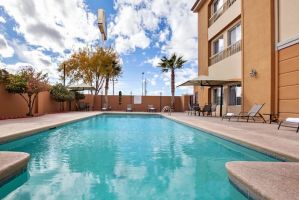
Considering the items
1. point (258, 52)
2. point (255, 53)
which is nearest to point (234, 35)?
point (255, 53)

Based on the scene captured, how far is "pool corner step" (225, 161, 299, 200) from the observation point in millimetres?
2824

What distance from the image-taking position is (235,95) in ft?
52.4

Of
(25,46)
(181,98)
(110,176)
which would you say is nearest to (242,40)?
(110,176)

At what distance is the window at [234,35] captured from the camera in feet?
51.1

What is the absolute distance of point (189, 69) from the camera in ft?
101

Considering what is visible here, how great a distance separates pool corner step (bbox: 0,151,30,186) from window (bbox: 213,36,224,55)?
15.7m

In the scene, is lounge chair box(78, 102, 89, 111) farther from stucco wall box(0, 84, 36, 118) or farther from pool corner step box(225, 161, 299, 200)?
pool corner step box(225, 161, 299, 200)

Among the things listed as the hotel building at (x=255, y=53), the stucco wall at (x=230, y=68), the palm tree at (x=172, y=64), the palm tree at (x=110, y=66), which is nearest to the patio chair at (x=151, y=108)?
the palm tree at (x=172, y=64)

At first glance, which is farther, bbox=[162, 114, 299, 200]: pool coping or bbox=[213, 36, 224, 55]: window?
bbox=[213, 36, 224, 55]: window

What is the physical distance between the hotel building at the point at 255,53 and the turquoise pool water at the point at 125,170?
191 inches

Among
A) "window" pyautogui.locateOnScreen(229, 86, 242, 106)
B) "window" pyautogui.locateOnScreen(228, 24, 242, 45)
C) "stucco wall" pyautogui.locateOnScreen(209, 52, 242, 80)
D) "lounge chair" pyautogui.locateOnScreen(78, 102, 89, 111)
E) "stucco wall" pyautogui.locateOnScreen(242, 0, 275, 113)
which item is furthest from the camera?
"lounge chair" pyautogui.locateOnScreen(78, 102, 89, 111)

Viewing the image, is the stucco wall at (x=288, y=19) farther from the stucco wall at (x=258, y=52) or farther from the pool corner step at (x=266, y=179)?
the pool corner step at (x=266, y=179)

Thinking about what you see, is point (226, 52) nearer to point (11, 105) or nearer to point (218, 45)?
point (218, 45)

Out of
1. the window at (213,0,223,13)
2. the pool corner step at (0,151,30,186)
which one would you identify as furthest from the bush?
the pool corner step at (0,151,30,186)
